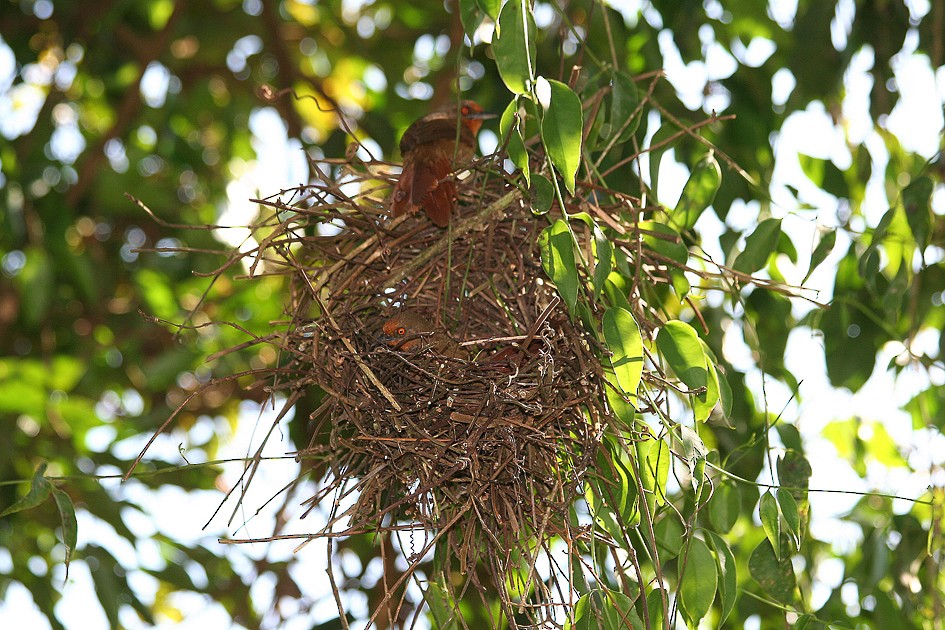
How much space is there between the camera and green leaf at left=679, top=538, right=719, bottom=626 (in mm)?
1112

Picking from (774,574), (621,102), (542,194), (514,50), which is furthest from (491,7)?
(774,574)

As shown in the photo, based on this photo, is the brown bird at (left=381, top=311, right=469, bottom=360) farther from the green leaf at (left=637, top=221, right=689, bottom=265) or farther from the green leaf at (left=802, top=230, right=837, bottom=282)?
the green leaf at (left=802, top=230, right=837, bottom=282)

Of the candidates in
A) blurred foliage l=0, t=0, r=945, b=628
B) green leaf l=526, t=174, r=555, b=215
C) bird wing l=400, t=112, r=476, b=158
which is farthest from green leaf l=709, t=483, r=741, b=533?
bird wing l=400, t=112, r=476, b=158

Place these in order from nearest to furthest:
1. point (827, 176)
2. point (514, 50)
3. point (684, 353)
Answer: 1. point (514, 50)
2. point (684, 353)
3. point (827, 176)

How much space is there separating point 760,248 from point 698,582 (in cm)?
48

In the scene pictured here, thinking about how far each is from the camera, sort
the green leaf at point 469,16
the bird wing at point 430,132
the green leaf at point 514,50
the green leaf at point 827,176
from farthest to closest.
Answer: the green leaf at point 827,176 < the bird wing at point 430,132 < the green leaf at point 469,16 < the green leaf at point 514,50

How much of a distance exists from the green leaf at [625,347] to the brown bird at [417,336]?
25cm

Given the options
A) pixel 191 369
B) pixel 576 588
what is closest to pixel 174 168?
pixel 191 369

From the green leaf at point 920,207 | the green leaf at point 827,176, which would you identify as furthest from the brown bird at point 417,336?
the green leaf at point 827,176

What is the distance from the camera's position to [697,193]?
130cm

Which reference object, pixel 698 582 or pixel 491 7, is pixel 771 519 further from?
pixel 491 7

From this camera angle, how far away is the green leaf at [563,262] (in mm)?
985

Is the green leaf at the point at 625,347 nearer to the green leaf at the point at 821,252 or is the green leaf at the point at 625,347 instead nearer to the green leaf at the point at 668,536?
the green leaf at the point at 668,536

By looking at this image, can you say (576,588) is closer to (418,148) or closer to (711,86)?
(418,148)
